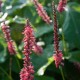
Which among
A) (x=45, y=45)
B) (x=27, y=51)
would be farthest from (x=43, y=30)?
(x=27, y=51)

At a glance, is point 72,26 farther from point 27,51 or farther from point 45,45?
point 27,51

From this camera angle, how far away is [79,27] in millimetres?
A: 1408

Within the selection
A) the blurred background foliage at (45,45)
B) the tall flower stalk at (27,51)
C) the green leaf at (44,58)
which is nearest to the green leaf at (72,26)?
the blurred background foliage at (45,45)

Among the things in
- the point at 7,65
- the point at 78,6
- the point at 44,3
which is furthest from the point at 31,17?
the point at 7,65

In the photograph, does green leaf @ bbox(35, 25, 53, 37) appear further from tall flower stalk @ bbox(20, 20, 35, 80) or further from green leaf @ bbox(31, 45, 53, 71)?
tall flower stalk @ bbox(20, 20, 35, 80)

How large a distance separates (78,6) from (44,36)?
248mm

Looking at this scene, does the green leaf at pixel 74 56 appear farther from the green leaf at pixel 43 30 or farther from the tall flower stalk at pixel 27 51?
the tall flower stalk at pixel 27 51

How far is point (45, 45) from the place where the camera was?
145 cm

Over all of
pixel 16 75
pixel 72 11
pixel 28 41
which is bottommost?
pixel 16 75

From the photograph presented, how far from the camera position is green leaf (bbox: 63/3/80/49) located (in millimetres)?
1335

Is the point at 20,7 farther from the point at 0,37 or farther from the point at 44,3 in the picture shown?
the point at 0,37

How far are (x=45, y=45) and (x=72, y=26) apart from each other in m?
0.18

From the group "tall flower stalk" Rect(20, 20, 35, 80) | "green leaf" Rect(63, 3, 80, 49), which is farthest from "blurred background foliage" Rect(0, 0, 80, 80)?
"tall flower stalk" Rect(20, 20, 35, 80)

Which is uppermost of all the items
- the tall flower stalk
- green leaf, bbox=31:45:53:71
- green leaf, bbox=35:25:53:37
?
the tall flower stalk
